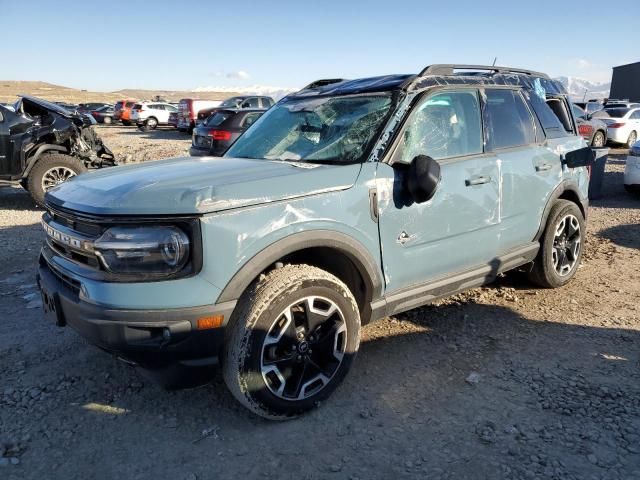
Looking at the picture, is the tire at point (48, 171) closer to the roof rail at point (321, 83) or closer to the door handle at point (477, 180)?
the roof rail at point (321, 83)

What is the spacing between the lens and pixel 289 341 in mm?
2789

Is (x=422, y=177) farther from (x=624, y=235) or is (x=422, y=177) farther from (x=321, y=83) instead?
(x=624, y=235)

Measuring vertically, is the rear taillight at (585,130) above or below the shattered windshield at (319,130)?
below

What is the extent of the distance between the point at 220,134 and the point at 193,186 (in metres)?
9.51

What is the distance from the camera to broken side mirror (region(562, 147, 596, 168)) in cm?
444

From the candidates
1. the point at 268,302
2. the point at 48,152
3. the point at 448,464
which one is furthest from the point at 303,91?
the point at 48,152

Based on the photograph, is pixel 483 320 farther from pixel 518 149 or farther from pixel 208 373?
pixel 208 373

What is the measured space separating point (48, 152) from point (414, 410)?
7.83 meters

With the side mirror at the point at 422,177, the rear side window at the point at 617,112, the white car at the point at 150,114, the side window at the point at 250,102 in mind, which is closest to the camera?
the side mirror at the point at 422,177

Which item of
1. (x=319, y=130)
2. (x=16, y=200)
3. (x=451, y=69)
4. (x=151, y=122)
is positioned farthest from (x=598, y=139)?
(x=151, y=122)

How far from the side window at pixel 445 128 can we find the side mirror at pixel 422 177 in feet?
0.59

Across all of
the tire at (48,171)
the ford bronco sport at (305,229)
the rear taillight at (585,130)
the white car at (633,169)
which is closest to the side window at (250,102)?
the rear taillight at (585,130)

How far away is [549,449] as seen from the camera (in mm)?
2539

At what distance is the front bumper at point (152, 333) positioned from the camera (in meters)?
2.37
